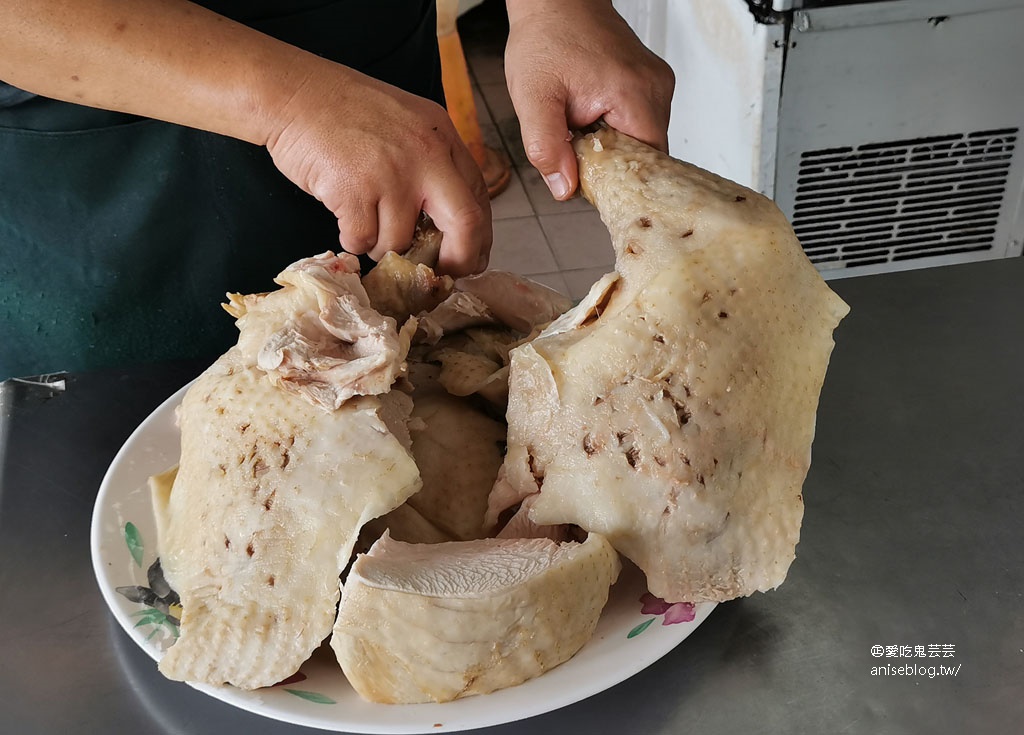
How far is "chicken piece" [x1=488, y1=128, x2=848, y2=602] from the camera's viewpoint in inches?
35.8

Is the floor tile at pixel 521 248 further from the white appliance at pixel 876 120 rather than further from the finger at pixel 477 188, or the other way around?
the finger at pixel 477 188

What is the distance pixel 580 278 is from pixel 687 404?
7.52ft

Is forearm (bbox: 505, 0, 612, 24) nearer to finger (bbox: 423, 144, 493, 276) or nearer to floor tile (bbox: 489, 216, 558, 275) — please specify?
finger (bbox: 423, 144, 493, 276)

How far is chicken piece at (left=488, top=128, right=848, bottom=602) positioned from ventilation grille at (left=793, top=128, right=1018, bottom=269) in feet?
4.62

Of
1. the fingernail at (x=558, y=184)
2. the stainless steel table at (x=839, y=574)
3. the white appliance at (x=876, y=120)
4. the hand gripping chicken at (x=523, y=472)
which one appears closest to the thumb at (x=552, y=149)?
the fingernail at (x=558, y=184)

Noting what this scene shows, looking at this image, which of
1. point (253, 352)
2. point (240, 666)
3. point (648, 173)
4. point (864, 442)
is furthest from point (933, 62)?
point (240, 666)

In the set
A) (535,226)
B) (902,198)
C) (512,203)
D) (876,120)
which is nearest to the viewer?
(876,120)

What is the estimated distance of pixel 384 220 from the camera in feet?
3.59

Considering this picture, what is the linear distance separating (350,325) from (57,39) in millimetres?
457

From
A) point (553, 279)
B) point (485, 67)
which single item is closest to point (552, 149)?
point (553, 279)

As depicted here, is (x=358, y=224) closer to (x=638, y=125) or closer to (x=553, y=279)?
(x=638, y=125)

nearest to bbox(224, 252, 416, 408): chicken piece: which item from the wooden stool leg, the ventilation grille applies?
the ventilation grille

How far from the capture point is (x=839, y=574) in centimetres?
110

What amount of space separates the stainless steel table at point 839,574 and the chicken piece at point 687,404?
0.13 metres
